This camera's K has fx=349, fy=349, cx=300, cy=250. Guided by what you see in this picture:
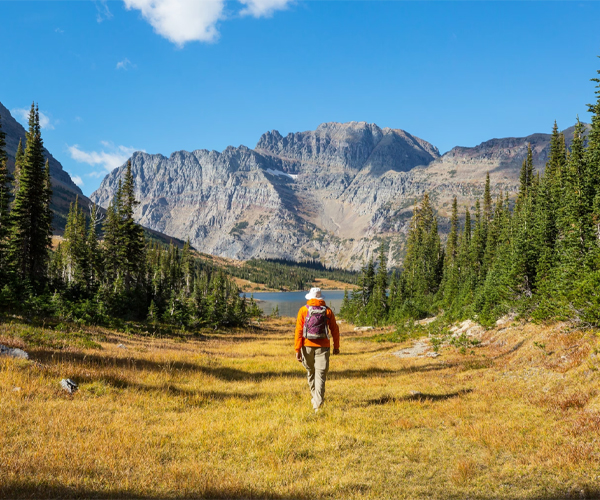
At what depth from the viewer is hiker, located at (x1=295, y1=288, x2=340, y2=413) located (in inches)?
374

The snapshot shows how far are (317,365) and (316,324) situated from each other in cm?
114

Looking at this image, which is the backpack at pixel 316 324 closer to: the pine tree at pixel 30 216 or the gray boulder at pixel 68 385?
the gray boulder at pixel 68 385

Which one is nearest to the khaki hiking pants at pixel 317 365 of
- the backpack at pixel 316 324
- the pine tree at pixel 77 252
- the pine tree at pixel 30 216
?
the backpack at pixel 316 324

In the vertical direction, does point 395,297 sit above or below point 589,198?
below

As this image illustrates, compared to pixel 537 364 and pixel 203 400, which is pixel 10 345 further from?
pixel 537 364

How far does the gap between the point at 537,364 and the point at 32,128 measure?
165 feet

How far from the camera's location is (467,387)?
40.0ft

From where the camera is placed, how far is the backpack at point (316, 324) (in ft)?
31.0

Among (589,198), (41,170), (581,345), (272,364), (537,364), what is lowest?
(272,364)

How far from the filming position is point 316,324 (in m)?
9.49

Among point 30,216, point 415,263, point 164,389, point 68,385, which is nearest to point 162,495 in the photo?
point 68,385

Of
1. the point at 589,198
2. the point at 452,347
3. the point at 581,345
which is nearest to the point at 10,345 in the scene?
the point at 581,345

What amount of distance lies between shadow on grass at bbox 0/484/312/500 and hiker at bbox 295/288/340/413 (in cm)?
448

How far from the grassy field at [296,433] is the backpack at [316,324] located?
6.57ft
